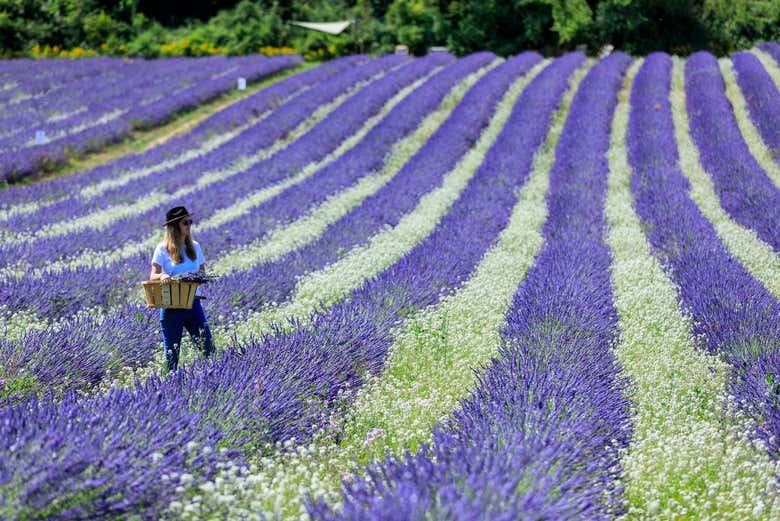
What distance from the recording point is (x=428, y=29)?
29.9 metres

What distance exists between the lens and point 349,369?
4414mm

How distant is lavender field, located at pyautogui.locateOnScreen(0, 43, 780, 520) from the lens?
2703 mm

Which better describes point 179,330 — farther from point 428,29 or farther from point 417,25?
point 417,25

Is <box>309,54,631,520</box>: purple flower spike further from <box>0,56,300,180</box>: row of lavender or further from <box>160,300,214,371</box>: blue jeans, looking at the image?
<box>0,56,300,180</box>: row of lavender

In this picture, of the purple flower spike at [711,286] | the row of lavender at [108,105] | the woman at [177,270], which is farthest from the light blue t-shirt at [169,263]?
the row of lavender at [108,105]

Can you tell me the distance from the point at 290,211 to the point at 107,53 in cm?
2239

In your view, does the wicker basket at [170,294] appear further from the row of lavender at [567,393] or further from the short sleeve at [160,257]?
the row of lavender at [567,393]

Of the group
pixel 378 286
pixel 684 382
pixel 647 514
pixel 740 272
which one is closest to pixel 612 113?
pixel 740 272

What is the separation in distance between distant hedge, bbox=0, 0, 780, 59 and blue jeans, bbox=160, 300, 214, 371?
76.9 feet

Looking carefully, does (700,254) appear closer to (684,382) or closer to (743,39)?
(684,382)

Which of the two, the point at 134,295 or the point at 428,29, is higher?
the point at 428,29

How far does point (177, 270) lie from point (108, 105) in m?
15.0

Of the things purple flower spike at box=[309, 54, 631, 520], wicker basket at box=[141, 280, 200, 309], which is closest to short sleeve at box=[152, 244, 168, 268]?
wicker basket at box=[141, 280, 200, 309]

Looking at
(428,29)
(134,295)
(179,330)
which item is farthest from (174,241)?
(428,29)
